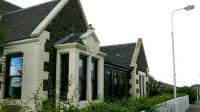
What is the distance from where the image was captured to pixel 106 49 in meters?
29.6

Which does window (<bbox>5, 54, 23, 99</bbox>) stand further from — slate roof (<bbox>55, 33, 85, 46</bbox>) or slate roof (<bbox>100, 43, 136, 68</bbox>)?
slate roof (<bbox>100, 43, 136, 68</bbox>)

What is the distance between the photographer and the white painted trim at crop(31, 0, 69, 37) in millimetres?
13805

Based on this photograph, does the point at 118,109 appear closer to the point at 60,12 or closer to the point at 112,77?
the point at 60,12

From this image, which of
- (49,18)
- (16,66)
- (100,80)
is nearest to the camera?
(16,66)

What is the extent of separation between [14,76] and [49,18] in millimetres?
3396

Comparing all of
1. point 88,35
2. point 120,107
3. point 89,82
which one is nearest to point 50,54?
point 88,35

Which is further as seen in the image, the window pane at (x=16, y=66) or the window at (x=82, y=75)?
the window at (x=82, y=75)

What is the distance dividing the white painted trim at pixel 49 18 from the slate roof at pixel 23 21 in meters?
0.49

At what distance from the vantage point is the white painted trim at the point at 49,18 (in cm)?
1380

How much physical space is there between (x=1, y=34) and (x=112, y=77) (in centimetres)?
1046

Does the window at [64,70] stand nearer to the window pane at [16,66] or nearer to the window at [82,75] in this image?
the window at [82,75]

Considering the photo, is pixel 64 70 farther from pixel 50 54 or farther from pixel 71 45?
pixel 71 45

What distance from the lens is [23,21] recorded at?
16.2 meters

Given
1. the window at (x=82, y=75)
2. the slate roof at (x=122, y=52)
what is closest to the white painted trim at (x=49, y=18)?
→ the window at (x=82, y=75)
